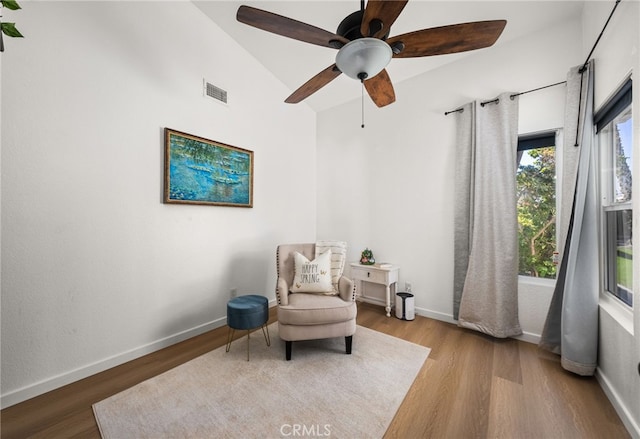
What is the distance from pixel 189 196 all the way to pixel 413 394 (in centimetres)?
240

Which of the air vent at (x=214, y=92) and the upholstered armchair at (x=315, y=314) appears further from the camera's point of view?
the air vent at (x=214, y=92)

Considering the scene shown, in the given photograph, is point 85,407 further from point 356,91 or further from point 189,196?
point 356,91

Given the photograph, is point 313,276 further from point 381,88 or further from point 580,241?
point 580,241

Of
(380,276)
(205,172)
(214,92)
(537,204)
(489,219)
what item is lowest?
(380,276)

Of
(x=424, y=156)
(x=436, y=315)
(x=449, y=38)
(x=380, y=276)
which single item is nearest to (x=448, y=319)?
(x=436, y=315)

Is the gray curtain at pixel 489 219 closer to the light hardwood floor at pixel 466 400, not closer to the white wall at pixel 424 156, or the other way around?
the white wall at pixel 424 156

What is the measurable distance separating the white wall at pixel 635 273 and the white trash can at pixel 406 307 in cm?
143

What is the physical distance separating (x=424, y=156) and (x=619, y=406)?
8.00ft

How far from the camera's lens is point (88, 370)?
6.03ft

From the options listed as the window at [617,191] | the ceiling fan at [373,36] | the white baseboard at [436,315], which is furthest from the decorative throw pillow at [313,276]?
the window at [617,191]

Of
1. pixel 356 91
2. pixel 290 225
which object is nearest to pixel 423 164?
pixel 356 91

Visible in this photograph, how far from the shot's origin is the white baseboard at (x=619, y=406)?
133 centimetres

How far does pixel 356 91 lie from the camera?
3.44 m

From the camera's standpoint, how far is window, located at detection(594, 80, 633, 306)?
5.37ft
